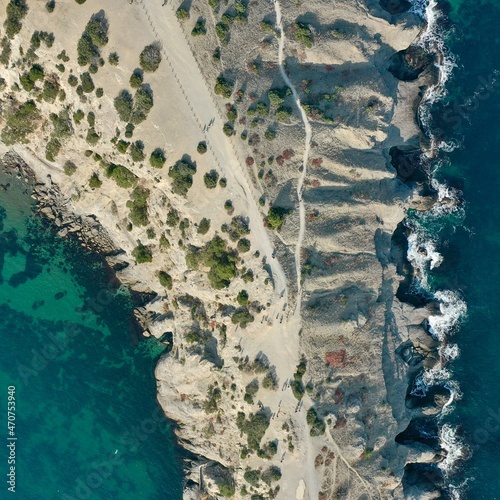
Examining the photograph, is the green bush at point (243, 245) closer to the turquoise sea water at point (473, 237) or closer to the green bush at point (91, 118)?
the green bush at point (91, 118)

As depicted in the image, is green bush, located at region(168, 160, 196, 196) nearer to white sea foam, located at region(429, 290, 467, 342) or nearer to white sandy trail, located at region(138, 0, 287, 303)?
white sandy trail, located at region(138, 0, 287, 303)

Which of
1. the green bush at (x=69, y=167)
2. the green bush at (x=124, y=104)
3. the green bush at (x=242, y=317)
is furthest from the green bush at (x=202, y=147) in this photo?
the green bush at (x=242, y=317)

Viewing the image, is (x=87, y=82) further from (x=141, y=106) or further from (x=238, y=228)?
(x=238, y=228)

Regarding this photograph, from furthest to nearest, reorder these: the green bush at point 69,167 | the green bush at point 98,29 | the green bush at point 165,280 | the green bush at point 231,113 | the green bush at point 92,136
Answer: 1. the green bush at point 69,167
2. the green bush at point 165,280
3. the green bush at point 92,136
4. the green bush at point 231,113
5. the green bush at point 98,29

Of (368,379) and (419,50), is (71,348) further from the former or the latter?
(419,50)

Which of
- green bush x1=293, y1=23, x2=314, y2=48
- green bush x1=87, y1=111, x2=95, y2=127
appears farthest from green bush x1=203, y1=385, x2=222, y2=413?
green bush x1=293, y1=23, x2=314, y2=48

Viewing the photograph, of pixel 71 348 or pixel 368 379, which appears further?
pixel 71 348

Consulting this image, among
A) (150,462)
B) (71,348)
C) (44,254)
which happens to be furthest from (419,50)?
(150,462)
